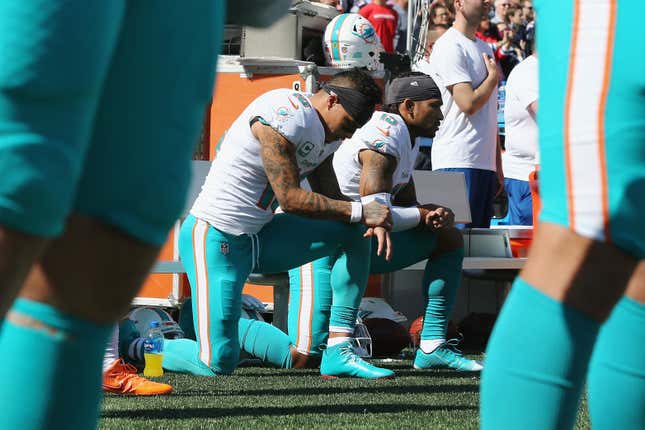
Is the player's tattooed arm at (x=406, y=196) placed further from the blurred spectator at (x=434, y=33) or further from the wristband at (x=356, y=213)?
the blurred spectator at (x=434, y=33)

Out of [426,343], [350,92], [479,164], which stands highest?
[350,92]

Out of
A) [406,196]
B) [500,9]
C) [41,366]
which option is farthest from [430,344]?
[500,9]

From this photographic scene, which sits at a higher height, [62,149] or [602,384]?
[62,149]

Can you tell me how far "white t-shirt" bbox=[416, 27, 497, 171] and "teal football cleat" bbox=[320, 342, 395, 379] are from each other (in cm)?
181

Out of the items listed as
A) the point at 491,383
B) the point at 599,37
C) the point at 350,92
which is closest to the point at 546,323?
the point at 491,383

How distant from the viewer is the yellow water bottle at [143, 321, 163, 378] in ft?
16.0

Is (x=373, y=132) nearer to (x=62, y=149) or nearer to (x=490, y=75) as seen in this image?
(x=490, y=75)

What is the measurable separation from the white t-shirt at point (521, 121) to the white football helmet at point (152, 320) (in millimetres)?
2264

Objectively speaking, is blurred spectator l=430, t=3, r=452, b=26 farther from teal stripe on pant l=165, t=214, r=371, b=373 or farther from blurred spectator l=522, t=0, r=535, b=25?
teal stripe on pant l=165, t=214, r=371, b=373

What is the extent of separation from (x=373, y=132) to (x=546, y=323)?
3589 mm

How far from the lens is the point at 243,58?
6.80m

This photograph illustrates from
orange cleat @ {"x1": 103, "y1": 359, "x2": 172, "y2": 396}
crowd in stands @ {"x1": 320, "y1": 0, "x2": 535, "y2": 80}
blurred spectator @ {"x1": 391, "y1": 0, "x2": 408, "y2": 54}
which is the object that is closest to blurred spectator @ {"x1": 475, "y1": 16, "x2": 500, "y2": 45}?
crowd in stands @ {"x1": 320, "y1": 0, "x2": 535, "y2": 80}

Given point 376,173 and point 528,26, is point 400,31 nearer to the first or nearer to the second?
point 528,26

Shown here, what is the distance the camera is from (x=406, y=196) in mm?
5531
